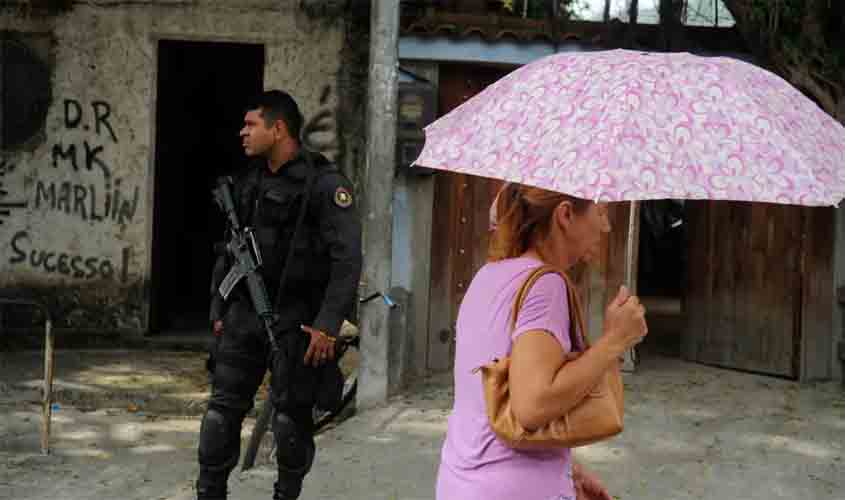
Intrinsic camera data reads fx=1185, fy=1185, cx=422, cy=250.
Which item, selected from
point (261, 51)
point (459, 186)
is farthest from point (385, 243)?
point (261, 51)

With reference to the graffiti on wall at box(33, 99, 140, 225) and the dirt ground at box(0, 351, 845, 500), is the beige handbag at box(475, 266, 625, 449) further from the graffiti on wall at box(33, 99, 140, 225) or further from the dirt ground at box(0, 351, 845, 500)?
the graffiti on wall at box(33, 99, 140, 225)

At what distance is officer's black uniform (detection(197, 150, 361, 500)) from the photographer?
517 centimetres

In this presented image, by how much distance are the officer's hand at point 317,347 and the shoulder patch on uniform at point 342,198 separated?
0.56 meters

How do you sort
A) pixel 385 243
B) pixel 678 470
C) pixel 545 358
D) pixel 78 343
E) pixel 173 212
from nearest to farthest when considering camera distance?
pixel 545 358, pixel 678 470, pixel 385 243, pixel 78 343, pixel 173 212

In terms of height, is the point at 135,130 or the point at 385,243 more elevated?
the point at 135,130

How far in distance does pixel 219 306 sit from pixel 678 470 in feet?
9.33

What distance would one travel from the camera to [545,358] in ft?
8.20

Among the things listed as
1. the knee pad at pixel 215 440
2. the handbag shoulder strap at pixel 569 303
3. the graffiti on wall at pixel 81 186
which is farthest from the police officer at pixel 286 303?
the graffiti on wall at pixel 81 186

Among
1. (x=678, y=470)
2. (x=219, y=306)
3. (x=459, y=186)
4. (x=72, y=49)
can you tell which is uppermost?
(x=72, y=49)

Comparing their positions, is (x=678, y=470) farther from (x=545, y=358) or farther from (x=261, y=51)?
(x=261, y=51)

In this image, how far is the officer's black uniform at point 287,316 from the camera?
5172 millimetres

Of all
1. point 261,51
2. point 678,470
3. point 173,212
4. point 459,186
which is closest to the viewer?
point 678,470

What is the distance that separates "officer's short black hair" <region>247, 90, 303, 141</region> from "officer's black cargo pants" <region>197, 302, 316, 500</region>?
2.72 ft

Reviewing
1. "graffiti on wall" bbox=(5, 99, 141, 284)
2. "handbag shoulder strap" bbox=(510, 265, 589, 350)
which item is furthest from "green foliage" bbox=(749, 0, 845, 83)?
"handbag shoulder strap" bbox=(510, 265, 589, 350)
